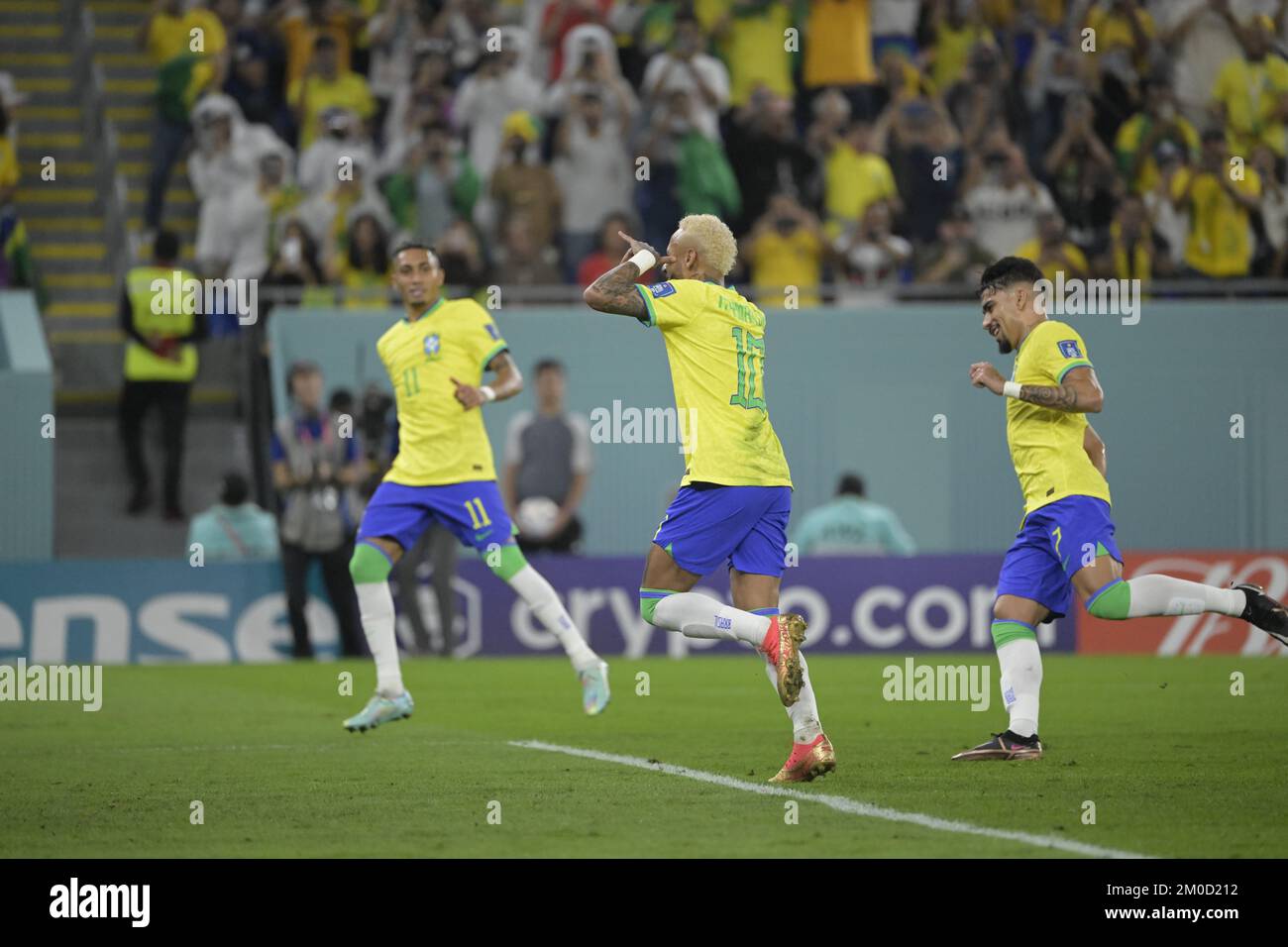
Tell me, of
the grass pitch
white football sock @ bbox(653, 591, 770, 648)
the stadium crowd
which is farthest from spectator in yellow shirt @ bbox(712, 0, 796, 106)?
white football sock @ bbox(653, 591, 770, 648)

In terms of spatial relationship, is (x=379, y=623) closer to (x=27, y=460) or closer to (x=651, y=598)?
(x=651, y=598)

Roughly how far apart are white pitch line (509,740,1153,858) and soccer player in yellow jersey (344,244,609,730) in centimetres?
136

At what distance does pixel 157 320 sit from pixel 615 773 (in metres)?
10.9

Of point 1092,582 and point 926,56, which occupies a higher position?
point 926,56

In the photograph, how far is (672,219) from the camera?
20219mm

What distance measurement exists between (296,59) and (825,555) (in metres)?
8.00

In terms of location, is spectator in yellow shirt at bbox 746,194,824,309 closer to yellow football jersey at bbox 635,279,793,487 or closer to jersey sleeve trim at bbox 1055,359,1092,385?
jersey sleeve trim at bbox 1055,359,1092,385

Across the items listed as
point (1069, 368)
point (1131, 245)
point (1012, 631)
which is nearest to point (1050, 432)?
point (1069, 368)

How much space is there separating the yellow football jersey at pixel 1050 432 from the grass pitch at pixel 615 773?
128 centimetres

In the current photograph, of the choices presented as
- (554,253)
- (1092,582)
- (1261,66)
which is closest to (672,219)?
(554,253)

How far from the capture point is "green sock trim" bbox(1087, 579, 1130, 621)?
9.68 m
